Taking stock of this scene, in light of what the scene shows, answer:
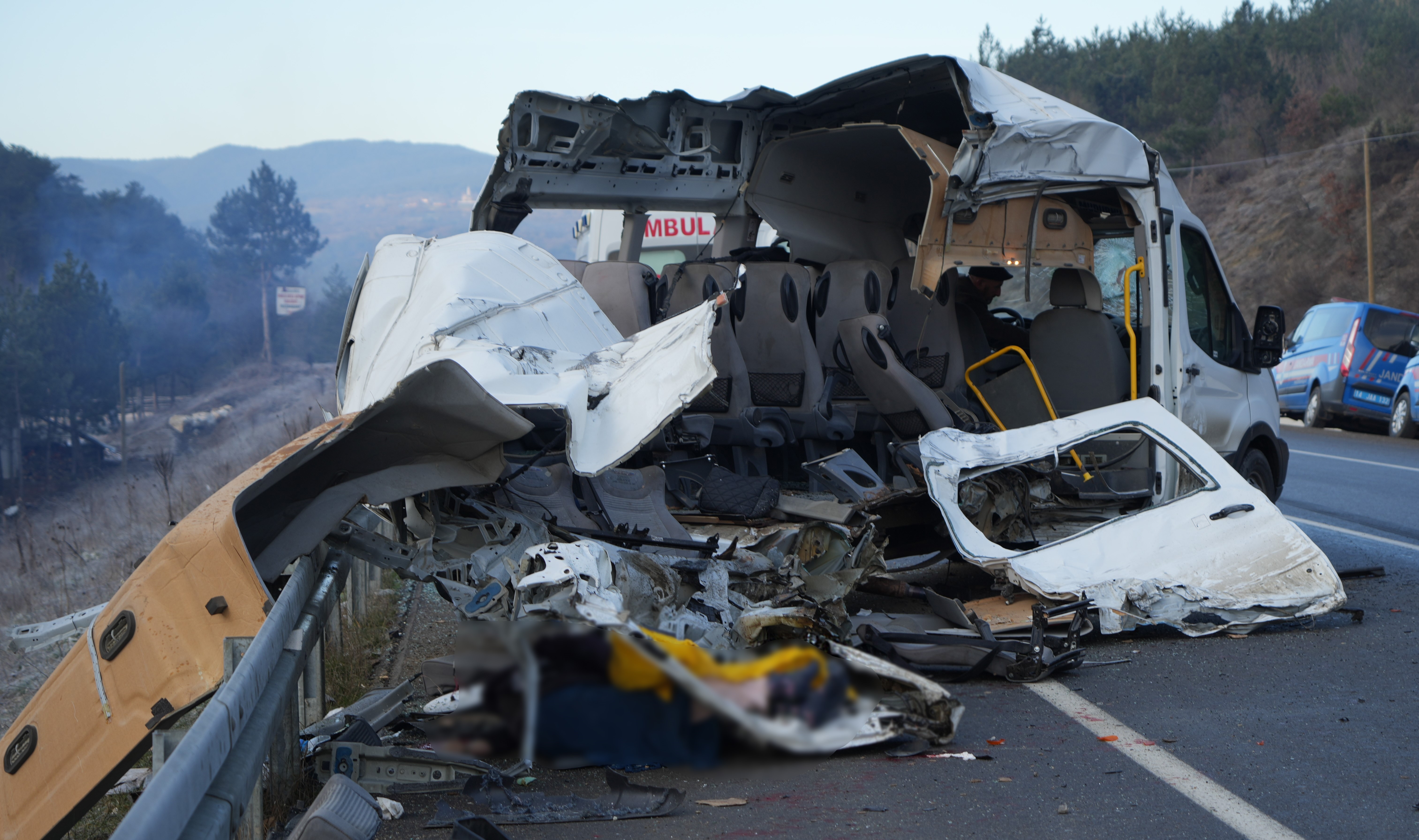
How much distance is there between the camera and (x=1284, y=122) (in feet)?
147

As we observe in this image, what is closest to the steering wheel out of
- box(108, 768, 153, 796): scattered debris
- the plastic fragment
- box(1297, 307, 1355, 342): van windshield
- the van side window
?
the van side window

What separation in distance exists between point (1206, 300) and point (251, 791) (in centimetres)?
684

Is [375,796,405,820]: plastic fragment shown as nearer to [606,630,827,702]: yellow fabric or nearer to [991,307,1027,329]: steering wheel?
[606,630,827,702]: yellow fabric

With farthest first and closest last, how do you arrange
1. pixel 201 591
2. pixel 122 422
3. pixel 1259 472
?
1. pixel 122 422
2. pixel 1259 472
3. pixel 201 591

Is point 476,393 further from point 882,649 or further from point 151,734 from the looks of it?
point 882,649

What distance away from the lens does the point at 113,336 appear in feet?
188

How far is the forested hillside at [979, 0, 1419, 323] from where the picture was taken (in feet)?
116

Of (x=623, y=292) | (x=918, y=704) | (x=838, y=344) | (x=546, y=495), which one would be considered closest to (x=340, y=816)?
(x=918, y=704)

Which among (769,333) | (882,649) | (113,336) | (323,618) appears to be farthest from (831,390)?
(113,336)

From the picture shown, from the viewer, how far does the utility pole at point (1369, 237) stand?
100 feet

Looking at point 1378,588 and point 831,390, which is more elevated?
point 831,390

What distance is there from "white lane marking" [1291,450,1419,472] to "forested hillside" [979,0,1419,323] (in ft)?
68.0

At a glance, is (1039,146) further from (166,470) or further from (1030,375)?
(166,470)

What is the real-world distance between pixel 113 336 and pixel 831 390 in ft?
193
